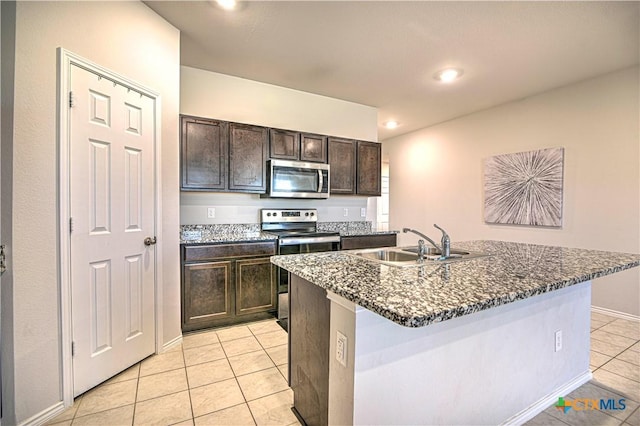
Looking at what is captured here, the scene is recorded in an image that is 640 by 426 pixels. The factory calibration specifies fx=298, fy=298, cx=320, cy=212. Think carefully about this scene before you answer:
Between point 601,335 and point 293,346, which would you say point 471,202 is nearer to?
point 601,335

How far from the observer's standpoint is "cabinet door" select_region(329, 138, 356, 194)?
3.80 m

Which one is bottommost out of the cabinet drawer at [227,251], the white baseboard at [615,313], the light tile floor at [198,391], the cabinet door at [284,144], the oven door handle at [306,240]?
the light tile floor at [198,391]

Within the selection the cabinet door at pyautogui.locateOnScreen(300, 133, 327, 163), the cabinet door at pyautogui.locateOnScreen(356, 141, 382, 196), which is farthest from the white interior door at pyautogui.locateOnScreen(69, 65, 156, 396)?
the cabinet door at pyautogui.locateOnScreen(356, 141, 382, 196)

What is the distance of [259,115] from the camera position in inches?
141

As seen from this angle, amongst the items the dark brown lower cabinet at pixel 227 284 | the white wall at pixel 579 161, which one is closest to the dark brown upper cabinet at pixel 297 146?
the dark brown lower cabinet at pixel 227 284

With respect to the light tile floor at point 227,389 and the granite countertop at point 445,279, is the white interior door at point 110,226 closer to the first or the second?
the light tile floor at point 227,389

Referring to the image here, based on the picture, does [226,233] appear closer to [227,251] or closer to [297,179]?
[227,251]

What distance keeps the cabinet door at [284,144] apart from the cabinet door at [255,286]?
1.20 m

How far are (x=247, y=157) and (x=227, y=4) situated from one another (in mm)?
1385

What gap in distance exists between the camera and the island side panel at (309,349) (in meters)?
1.35

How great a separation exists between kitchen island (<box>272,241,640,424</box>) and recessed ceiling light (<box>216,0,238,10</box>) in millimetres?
1890

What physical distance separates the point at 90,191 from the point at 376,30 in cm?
241

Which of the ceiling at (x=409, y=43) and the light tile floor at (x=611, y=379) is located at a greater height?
the ceiling at (x=409, y=43)

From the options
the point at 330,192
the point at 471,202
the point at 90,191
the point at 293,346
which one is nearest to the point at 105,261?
the point at 90,191
